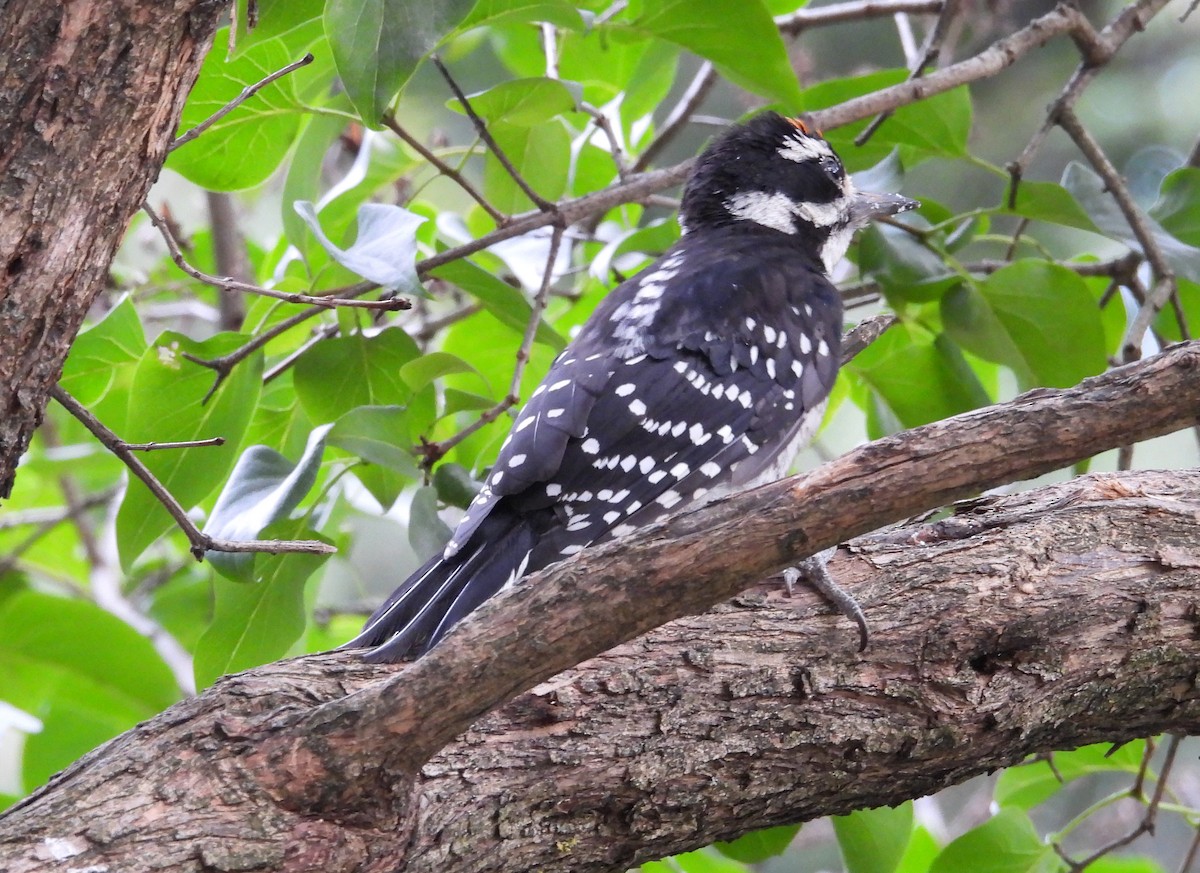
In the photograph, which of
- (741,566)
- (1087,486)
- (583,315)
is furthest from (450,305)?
(741,566)

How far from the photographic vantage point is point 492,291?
92.5 inches

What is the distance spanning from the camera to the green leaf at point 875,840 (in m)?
2.09

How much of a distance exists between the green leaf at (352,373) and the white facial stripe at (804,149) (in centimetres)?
111

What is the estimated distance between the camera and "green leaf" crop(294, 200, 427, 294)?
186 centimetres

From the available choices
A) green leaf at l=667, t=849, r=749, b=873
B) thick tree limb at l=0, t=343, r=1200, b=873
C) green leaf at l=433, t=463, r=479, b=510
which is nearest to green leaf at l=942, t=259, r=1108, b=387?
thick tree limb at l=0, t=343, r=1200, b=873

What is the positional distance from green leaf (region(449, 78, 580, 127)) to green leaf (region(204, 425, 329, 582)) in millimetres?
748

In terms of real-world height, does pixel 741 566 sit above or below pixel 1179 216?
below

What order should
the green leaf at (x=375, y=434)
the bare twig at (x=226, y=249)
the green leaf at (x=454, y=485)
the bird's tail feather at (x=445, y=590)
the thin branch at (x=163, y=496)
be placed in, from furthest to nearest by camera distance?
the bare twig at (x=226, y=249), the green leaf at (x=454, y=485), the green leaf at (x=375, y=434), the bird's tail feather at (x=445, y=590), the thin branch at (x=163, y=496)

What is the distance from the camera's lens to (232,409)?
2.29 metres

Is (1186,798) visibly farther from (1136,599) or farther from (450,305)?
(450,305)

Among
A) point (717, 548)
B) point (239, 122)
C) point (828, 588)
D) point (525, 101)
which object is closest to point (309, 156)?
point (239, 122)

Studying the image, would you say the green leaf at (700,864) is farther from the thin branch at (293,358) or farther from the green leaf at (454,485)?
the thin branch at (293,358)

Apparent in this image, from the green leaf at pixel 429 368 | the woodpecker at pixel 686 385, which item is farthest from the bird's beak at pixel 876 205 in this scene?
the green leaf at pixel 429 368

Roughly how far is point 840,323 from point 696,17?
2.31 feet
